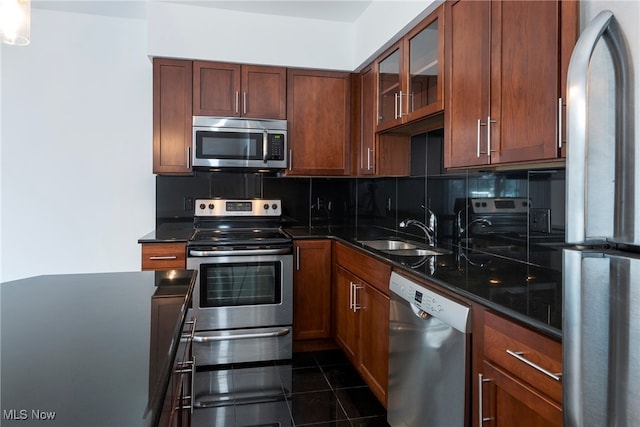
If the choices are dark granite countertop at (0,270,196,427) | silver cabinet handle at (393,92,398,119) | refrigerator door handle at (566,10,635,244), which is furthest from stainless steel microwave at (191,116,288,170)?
refrigerator door handle at (566,10,635,244)

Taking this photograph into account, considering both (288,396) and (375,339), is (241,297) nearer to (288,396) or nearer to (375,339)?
(288,396)

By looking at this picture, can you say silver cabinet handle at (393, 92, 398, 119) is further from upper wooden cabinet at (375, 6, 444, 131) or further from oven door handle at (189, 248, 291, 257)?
oven door handle at (189, 248, 291, 257)

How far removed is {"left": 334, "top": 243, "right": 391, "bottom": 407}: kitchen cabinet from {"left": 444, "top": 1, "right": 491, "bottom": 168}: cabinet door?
0.66 m

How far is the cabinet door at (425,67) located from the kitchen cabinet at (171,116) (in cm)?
160

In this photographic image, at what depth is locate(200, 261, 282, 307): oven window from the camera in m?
2.78

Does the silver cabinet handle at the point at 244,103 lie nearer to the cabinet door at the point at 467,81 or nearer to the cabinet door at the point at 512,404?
the cabinet door at the point at 467,81

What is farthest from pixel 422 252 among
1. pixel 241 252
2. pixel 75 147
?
pixel 75 147

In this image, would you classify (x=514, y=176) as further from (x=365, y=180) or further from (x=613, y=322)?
(x=365, y=180)

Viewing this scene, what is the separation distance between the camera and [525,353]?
114cm

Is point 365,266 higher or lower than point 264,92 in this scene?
lower

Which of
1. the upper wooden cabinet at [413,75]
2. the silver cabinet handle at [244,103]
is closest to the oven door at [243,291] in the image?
the silver cabinet handle at [244,103]

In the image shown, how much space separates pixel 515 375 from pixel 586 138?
76 centimetres

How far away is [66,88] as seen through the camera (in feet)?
10.2

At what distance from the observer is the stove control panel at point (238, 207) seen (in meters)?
3.28
